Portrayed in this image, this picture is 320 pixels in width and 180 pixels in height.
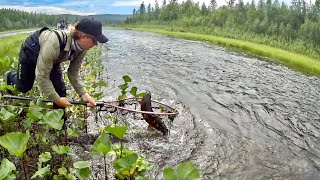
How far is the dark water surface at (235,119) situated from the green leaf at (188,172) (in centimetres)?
353

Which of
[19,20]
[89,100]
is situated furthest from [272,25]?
[19,20]

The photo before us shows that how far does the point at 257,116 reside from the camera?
11.8 meters

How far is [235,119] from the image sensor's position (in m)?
11.3

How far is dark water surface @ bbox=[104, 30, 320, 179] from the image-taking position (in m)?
7.86

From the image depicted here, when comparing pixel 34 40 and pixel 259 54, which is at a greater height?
pixel 34 40

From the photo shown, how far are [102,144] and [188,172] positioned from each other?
1.26 metres

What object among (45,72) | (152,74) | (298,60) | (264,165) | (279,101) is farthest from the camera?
(298,60)

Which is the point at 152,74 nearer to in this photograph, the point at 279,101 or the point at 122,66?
the point at 122,66

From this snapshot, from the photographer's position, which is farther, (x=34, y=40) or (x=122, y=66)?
(x=122, y=66)

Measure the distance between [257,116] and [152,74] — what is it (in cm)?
800

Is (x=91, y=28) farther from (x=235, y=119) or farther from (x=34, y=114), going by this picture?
(x=235, y=119)

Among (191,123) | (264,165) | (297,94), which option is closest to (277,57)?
(297,94)

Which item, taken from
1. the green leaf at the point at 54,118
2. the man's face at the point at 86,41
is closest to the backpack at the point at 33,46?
the man's face at the point at 86,41

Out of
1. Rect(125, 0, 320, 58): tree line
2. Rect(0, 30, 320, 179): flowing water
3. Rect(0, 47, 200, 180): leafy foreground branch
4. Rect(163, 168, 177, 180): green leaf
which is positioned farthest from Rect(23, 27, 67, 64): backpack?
Rect(125, 0, 320, 58): tree line
